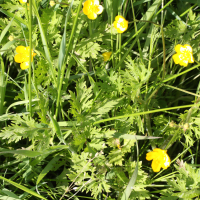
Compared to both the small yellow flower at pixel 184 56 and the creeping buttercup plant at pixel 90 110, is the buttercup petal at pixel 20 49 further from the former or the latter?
the small yellow flower at pixel 184 56

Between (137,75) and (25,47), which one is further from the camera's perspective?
(25,47)

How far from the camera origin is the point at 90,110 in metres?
1.69

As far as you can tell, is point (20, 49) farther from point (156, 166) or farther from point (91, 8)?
point (156, 166)

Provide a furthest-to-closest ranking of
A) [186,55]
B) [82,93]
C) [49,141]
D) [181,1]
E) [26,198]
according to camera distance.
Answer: [181,1] < [26,198] < [186,55] < [82,93] < [49,141]

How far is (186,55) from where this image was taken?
1.87m

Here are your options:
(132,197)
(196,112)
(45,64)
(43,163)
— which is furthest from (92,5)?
(132,197)

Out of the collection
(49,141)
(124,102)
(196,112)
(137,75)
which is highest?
(137,75)

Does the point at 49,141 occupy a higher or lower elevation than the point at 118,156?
higher

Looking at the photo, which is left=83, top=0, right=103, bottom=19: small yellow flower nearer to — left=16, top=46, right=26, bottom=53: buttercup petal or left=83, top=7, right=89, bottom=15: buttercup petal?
left=83, top=7, right=89, bottom=15: buttercup petal

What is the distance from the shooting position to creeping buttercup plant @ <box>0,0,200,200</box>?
1.67 m

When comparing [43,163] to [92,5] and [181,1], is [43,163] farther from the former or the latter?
[181,1]

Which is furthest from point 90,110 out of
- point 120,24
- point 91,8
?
point 91,8

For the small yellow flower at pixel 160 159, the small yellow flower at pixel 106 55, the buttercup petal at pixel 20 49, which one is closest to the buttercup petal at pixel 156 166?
the small yellow flower at pixel 160 159

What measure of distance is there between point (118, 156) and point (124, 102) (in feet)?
1.60
